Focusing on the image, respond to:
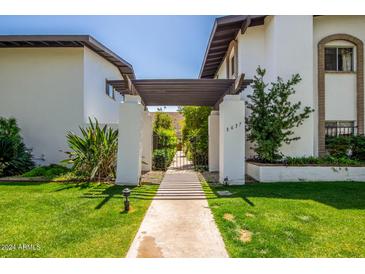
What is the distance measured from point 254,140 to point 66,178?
25.3ft

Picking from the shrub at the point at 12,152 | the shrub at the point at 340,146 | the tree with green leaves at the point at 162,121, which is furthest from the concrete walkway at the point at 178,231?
the tree with green leaves at the point at 162,121

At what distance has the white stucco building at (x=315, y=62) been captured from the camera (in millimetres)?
12891

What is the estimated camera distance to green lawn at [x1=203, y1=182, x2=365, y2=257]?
4707 millimetres

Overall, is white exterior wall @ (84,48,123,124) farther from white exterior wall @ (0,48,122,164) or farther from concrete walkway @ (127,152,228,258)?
concrete walkway @ (127,152,228,258)

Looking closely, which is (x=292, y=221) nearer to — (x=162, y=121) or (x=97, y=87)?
(x=97, y=87)

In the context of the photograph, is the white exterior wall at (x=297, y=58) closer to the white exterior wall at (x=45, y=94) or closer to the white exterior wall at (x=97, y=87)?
the white exterior wall at (x=97, y=87)

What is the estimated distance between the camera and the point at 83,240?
16.6ft

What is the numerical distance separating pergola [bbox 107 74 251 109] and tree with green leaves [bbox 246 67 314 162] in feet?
3.76

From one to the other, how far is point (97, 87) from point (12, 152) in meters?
5.86

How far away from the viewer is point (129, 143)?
11.0 metres

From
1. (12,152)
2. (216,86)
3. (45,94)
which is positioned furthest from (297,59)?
(12,152)

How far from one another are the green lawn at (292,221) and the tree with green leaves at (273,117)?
279cm

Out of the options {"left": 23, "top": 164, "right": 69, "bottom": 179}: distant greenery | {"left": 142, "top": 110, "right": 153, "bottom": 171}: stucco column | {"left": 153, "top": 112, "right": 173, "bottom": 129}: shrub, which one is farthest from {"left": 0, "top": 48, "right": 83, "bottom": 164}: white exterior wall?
{"left": 153, "top": 112, "right": 173, "bottom": 129}: shrub

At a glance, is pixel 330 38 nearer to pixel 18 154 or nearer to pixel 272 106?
pixel 272 106
